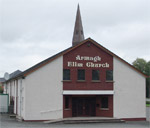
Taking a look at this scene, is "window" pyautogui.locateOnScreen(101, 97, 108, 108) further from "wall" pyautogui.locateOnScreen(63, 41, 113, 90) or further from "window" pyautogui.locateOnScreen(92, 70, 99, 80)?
"window" pyautogui.locateOnScreen(92, 70, 99, 80)

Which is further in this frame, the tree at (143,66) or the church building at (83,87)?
the tree at (143,66)

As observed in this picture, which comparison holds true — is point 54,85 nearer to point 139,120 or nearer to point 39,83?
point 39,83

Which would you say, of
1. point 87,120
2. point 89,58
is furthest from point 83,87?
point 87,120

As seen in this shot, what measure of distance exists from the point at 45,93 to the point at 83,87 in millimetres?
3790

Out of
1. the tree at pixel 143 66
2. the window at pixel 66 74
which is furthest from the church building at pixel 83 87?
the tree at pixel 143 66

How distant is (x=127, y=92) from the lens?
30062 mm

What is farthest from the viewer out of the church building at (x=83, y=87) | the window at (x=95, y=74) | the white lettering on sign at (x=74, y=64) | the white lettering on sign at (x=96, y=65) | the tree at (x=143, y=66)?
the tree at (x=143, y=66)

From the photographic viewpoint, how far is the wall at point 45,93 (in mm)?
27312

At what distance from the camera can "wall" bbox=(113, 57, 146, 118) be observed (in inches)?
1171

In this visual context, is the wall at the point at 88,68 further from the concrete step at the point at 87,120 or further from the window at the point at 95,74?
the concrete step at the point at 87,120

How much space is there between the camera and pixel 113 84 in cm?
2981

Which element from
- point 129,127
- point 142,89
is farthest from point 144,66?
point 129,127

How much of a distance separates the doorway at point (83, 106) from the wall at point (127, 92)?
237cm

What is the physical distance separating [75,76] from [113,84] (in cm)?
387
